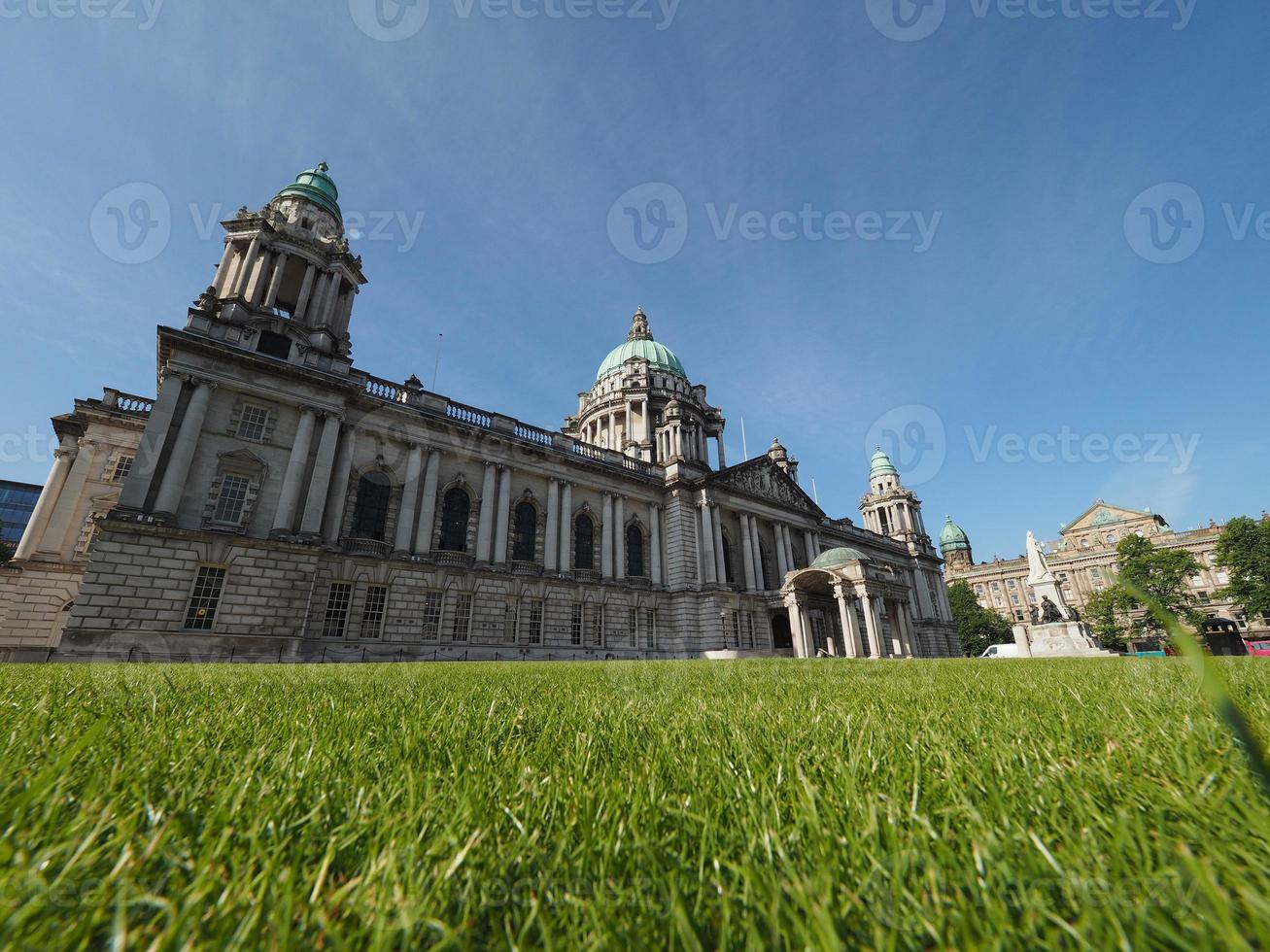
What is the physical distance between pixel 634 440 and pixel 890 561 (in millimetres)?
24119

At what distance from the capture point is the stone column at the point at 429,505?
22.4m

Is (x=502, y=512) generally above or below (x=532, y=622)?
above

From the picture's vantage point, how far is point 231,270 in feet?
76.5

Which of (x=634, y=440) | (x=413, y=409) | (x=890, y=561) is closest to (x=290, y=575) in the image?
(x=413, y=409)

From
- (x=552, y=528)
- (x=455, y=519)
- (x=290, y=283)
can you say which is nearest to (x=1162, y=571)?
(x=552, y=528)

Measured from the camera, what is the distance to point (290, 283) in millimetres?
25250

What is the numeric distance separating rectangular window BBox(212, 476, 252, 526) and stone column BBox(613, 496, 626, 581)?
50.4ft

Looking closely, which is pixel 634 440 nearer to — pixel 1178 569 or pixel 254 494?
pixel 254 494

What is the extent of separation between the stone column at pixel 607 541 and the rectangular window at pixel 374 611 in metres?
10.1

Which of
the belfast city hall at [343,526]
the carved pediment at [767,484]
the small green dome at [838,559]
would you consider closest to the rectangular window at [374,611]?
the belfast city hall at [343,526]

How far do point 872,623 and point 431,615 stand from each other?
18959mm

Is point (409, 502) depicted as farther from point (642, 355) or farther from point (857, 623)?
point (642, 355)

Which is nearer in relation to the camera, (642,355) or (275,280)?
(275,280)

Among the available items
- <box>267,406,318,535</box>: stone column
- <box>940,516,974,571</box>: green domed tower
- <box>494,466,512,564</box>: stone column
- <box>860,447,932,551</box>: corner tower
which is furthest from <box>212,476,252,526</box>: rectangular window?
<box>940,516,974,571</box>: green domed tower
